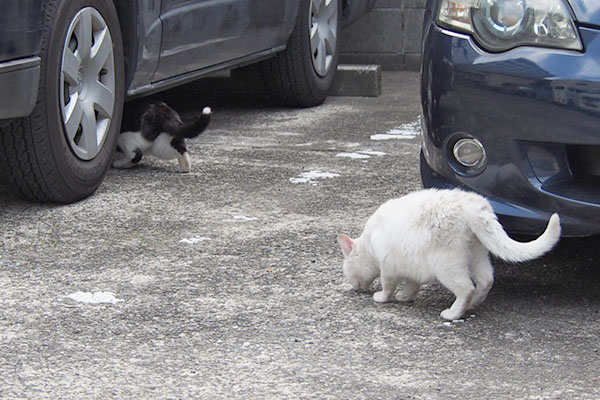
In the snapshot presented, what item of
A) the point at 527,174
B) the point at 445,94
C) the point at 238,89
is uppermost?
the point at 445,94

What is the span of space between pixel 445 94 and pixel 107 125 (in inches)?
68.6

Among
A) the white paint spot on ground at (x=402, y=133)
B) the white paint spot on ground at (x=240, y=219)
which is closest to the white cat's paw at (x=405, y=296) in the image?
the white paint spot on ground at (x=240, y=219)

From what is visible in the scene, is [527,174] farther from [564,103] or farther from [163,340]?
[163,340]

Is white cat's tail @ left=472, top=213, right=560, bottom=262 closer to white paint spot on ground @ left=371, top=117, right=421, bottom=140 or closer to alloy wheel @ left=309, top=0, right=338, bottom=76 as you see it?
white paint spot on ground @ left=371, top=117, right=421, bottom=140

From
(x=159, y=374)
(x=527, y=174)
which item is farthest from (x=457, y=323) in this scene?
(x=159, y=374)

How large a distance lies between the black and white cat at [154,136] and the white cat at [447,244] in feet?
6.06

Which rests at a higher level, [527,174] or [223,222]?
[527,174]

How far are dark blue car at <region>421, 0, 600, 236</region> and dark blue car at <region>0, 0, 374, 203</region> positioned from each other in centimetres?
143

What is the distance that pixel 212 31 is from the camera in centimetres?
499

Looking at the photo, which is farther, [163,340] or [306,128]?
[306,128]

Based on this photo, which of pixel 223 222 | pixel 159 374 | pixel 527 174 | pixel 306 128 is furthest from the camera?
pixel 306 128

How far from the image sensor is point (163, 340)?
2738 mm

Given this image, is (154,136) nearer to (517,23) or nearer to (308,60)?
(308,60)

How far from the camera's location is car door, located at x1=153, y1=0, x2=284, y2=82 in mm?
4621
